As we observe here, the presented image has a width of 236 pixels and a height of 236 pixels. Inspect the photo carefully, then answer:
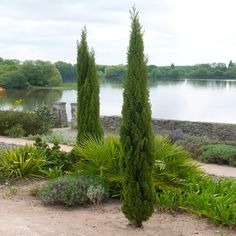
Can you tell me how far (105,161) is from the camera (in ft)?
24.3

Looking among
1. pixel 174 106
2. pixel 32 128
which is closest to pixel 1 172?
pixel 32 128

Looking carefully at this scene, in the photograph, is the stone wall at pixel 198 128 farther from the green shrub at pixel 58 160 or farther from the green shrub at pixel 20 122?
the green shrub at pixel 58 160

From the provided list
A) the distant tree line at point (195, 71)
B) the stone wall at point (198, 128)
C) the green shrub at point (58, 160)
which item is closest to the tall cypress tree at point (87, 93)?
the green shrub at point (58, 160)

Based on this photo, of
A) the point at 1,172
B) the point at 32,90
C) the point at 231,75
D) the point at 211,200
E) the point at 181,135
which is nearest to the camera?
the point at 211,200

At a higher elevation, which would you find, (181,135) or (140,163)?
(140,163)

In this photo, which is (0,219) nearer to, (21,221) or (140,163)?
(21,221)

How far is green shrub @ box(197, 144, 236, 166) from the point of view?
11.3 m

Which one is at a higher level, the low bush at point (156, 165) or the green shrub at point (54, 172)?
the low bush at point (156, 165)

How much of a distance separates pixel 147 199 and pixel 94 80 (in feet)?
12.7

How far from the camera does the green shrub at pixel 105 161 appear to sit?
23.8 feet

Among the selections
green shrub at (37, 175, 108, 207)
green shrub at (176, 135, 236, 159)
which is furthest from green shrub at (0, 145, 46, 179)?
green shrub at (176, 135, 236, 159)

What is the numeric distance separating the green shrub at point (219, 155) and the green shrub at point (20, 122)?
7037mm

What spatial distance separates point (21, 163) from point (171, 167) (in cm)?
290

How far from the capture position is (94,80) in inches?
353
